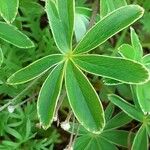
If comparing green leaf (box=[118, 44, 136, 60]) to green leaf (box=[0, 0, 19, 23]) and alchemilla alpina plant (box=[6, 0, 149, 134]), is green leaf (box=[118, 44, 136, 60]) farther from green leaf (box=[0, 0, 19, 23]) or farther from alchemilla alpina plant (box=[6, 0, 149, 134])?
green leaf (box=[0, 0, 19, 23])

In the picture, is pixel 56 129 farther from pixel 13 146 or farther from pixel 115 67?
pixel 115 67

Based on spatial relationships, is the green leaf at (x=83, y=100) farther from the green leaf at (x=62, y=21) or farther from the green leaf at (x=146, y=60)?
the green leaf at (x=146, y=60)

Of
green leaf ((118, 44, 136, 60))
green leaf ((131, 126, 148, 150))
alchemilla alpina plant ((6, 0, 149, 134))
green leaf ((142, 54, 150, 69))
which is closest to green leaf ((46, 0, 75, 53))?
alchemilla alpina plant ((6, 0, 149, 134))

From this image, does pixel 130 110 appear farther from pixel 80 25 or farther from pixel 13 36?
pixel 13 36

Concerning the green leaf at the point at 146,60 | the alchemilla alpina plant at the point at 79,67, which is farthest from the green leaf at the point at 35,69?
the green leaf at the point at 146,60

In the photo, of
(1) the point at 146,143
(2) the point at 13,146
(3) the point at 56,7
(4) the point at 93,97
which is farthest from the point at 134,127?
(3) the point at 56,7
